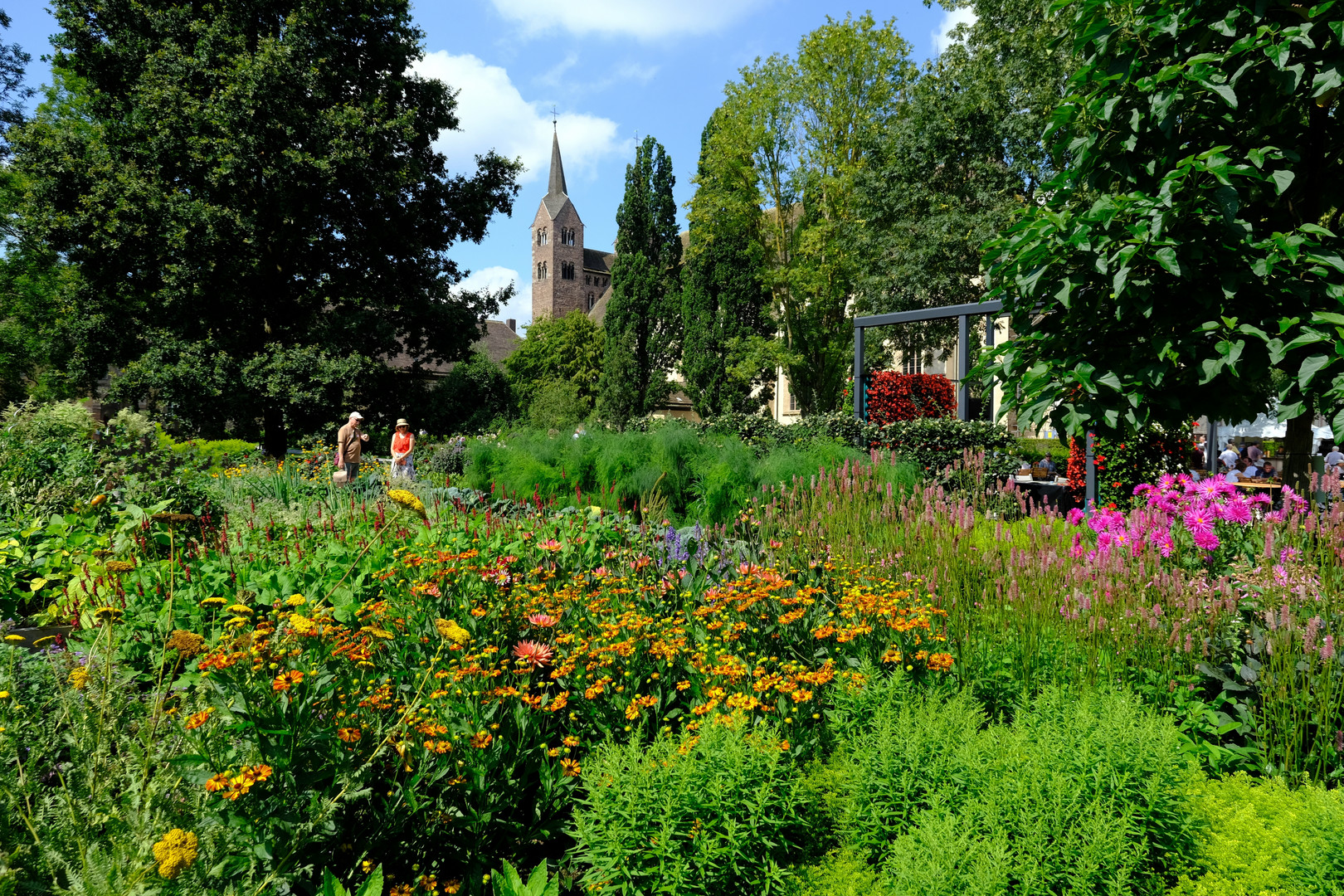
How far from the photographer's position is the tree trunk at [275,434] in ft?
59.2

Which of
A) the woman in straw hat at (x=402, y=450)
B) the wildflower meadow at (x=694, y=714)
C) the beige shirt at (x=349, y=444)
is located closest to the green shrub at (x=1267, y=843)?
the wildflower meadow at (x=694, y=714)

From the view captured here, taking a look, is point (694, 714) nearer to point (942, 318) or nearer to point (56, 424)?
point (56, 424)

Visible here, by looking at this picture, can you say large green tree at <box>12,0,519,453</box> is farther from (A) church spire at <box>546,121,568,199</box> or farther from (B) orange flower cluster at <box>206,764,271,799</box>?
(A) church spire at <box>546,121,568,199</box>

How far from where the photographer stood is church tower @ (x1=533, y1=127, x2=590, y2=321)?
66.8 metres

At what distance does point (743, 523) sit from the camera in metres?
4.76

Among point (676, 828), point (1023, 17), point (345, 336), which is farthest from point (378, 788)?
point (1023, 17)

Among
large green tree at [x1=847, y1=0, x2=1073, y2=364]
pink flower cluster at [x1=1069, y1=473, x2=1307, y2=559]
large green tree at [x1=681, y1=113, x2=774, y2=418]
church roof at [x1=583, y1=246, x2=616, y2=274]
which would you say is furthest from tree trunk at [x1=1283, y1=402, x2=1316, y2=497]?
church roof at [x1=583, y1=246, x2=616, y2=274]

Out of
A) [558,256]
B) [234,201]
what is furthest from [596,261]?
[234,201]

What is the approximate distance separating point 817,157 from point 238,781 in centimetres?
2494

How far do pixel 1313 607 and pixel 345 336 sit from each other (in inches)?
722

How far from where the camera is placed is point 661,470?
289 inches

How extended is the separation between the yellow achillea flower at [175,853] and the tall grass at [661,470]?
4.34m

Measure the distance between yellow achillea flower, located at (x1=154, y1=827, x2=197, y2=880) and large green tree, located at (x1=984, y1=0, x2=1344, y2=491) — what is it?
3.28 metres

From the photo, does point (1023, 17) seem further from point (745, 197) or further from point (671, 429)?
point (671, 429)
